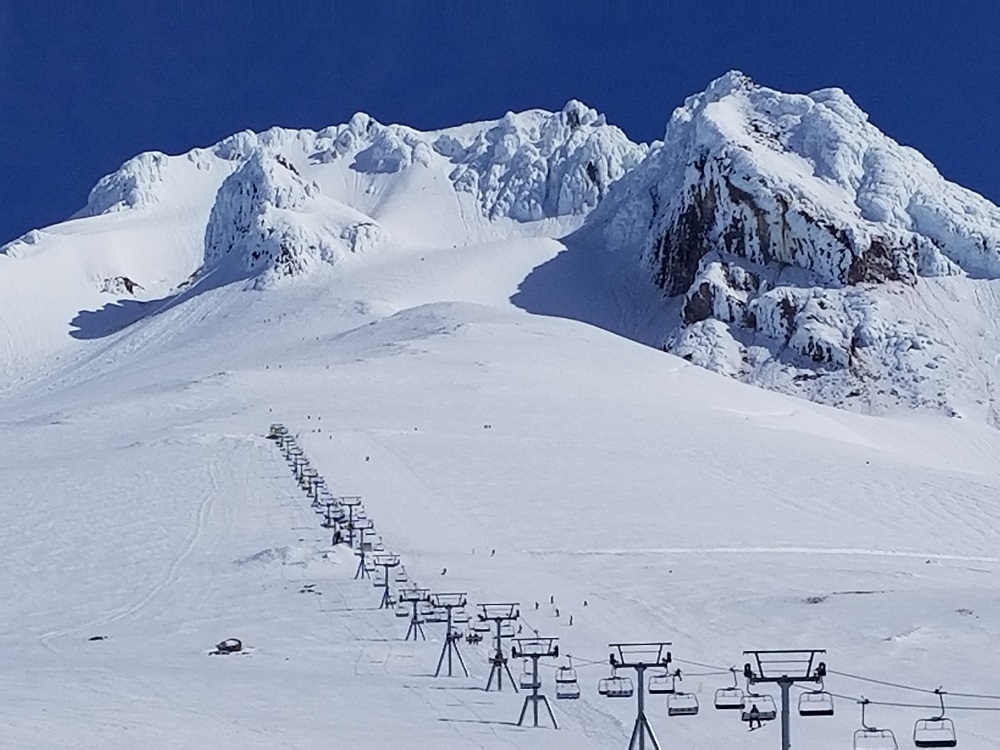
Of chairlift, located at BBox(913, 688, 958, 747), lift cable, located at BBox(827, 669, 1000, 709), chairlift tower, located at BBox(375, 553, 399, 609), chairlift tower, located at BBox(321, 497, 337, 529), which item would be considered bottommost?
chairlift, located at BBox(913, 688, 958, 747)

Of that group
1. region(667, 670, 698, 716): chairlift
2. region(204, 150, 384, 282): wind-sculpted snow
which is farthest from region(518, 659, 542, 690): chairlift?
region(204, 150, 384, 282): wind-sculpted snow

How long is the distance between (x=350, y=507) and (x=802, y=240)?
10448 centimetres

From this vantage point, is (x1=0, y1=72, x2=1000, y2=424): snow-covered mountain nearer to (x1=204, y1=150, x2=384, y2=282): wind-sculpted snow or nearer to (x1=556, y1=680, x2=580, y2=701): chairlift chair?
(x1=204, y1=150, x2=384, y2=282): wind-sculpted snow

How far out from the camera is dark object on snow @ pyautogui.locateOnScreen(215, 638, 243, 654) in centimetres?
2420

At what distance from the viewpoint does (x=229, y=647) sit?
80.0 feet

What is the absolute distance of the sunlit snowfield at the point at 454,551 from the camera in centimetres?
1858

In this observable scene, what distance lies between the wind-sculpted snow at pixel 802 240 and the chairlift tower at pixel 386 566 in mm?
87352

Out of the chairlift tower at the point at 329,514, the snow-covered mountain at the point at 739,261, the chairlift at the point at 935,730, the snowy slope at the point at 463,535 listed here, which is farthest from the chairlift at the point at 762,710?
the snow-covered mountain at the point at 739,261

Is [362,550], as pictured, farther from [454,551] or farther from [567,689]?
[567,689]

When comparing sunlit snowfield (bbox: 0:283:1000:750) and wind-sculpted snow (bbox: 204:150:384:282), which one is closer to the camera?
sunlit snowfield (bbox: 0:283:1000:750)

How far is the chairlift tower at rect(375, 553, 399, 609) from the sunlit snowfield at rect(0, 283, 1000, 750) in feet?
1.70

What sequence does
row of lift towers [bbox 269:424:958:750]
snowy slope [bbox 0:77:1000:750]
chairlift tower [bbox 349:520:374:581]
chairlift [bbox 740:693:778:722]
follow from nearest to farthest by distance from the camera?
chairlift [bbox 740:693:778:722]
row of lift towers [bbox 269:424:958:750]
snowy slope [bbox 0:77:1000:750]
chairlift tower [bbox 349:520:374:581]

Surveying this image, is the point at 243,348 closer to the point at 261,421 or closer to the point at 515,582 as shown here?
the point at 261,421

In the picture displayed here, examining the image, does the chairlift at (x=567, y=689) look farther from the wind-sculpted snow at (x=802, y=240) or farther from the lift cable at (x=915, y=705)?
the wind-sculpted snow at (x=802, y=240)
